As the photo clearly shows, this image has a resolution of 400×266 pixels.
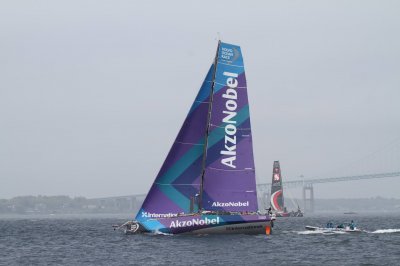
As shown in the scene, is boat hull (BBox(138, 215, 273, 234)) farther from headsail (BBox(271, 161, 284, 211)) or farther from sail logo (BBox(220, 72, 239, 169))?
headsail (BBox(271, 161, 284, 211))

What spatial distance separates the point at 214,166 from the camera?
148 feet

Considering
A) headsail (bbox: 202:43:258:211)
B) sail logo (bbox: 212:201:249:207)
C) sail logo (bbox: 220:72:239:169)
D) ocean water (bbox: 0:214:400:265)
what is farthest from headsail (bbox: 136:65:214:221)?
ocean water (bbox: 0:214:400:265)

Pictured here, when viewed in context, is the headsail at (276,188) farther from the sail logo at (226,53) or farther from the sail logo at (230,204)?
the sail logo at (226,53)

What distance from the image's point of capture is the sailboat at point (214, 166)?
45000 mm

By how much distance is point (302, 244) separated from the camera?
46.0m

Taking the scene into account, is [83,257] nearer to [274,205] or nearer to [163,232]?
[163,232]

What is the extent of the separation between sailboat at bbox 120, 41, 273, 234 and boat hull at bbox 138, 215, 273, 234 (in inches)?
2.5

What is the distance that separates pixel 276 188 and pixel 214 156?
83.8 meters

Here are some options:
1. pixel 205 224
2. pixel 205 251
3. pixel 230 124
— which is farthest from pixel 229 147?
pixel 205 251

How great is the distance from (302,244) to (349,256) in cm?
851

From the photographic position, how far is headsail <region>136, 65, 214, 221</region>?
45344mm

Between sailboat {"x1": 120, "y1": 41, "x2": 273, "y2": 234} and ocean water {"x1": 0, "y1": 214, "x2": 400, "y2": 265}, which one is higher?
sailboat {"x1": 120, "y1": 41, "x2": 273, "y2": 234}

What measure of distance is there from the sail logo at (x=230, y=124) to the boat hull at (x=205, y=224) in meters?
3.58

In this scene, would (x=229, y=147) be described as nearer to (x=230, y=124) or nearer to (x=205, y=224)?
(x=230, y=124)
